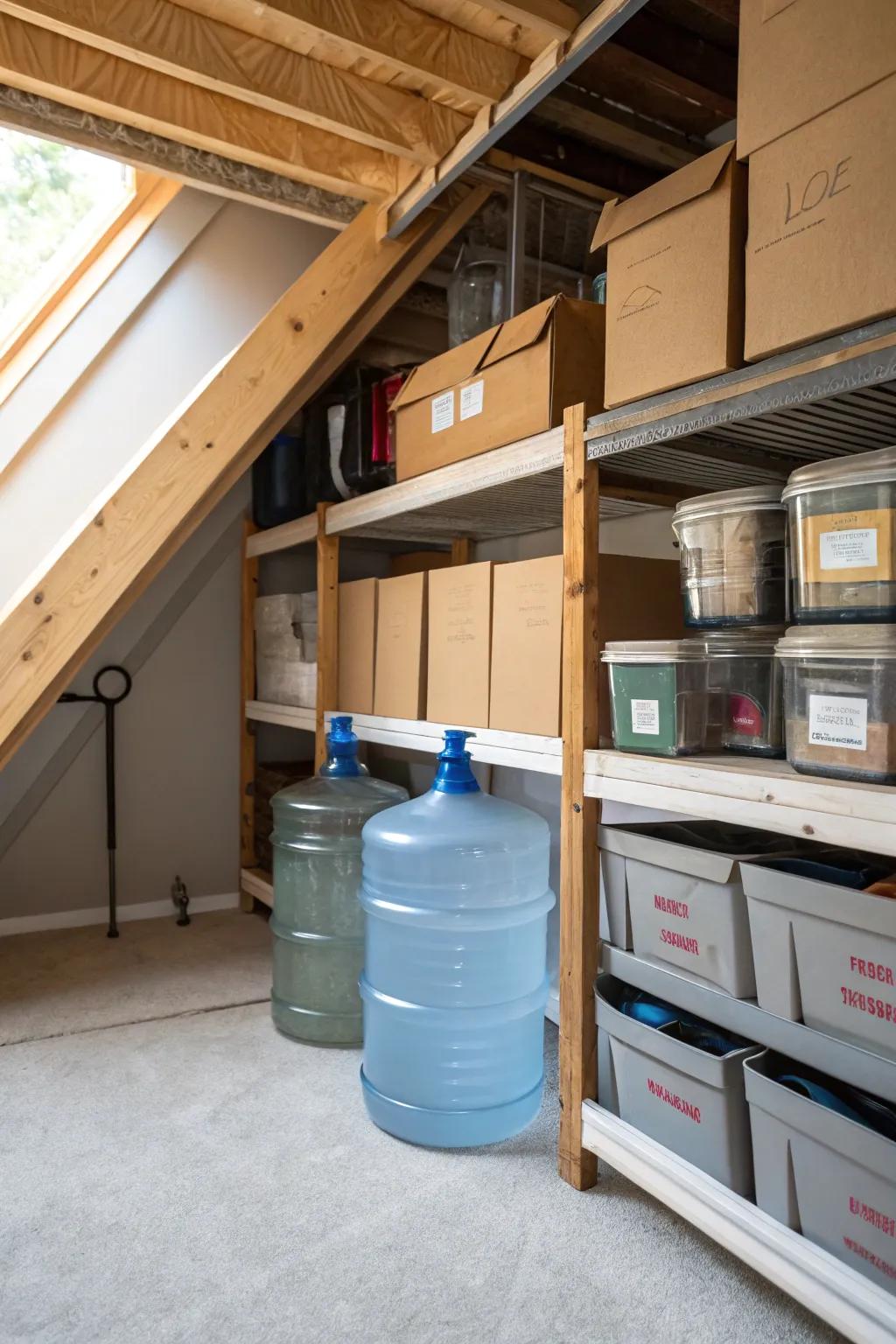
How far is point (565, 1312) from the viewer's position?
1.41 meters

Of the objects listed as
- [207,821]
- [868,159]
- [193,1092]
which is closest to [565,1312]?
[193,1092]

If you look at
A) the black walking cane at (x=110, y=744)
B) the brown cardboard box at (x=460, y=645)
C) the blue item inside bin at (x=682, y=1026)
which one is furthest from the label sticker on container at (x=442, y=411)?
the black walking cane at (x=110, y=744)

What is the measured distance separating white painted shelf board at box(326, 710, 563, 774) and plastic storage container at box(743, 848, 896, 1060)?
557 mm

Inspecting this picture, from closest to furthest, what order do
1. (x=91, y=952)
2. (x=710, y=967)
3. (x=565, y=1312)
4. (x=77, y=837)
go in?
→ 1. (x=565, y=1312)
2. (x=710, y=967)
3. (x=91, y=952)
4. (x=77, y=837)

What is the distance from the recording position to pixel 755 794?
1388 millimetres

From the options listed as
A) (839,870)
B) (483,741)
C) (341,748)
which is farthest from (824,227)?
(341,748)

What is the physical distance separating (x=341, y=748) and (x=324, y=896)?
1.37 feet

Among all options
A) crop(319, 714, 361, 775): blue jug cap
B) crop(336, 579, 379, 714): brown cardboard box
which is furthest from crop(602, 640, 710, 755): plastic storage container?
crop(336, 579, 379, 714): brown cardboard box

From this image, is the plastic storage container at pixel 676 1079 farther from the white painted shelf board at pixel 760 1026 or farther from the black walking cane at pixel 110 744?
the black walking cane at pixel 110 744

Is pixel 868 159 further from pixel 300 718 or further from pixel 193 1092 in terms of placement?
pixel 300 718

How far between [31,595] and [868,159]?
2.12 m

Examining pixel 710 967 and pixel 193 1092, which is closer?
pixel 710 967

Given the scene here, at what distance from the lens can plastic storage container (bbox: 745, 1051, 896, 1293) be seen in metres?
1.23

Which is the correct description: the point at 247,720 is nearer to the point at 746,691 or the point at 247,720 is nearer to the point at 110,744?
the point at 110,744
